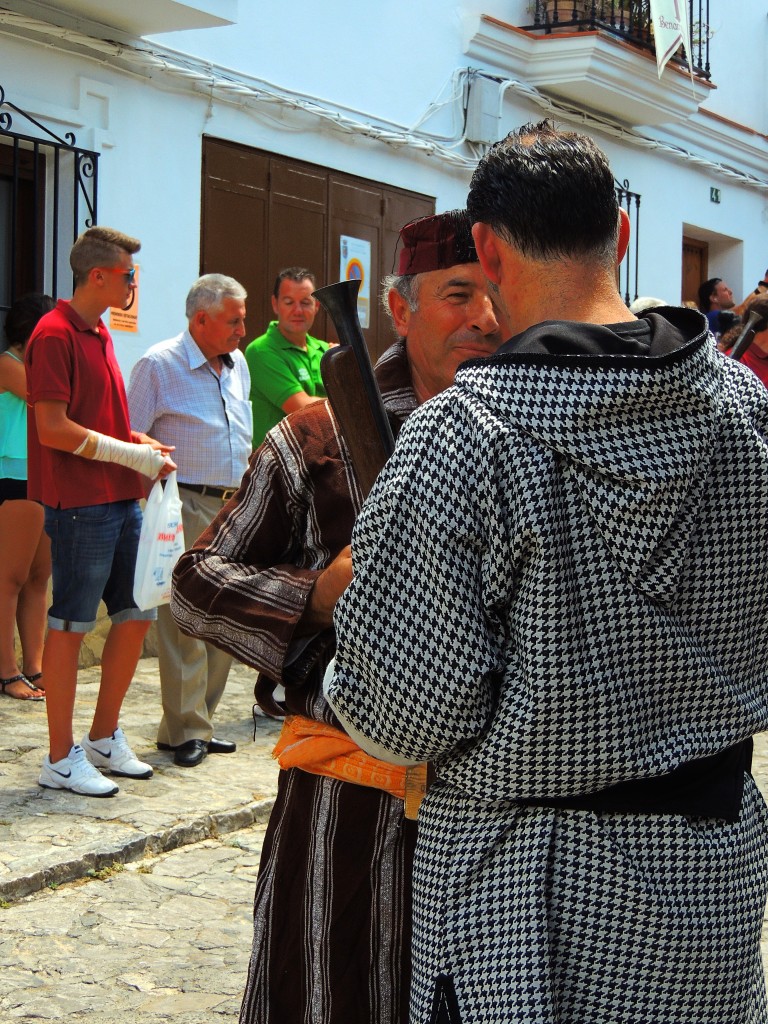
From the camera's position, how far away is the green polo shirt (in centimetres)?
693

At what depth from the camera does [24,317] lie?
696 centimetres

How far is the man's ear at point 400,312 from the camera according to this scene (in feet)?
7.91

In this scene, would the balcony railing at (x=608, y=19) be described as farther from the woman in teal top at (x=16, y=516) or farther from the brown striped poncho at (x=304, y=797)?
the brown striped poncho at (x=304, y=797)

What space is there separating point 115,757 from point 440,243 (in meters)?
3.65

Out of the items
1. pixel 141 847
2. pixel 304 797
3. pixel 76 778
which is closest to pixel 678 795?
pixel 304 797

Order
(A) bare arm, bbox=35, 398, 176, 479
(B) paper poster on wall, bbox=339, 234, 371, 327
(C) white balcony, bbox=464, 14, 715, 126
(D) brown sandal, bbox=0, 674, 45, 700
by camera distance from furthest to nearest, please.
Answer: (C) white balcony, bbox=464, 14, 715, 126
(B) paper poster on wall, bbox=339, 234, 371, 327
(D) brown sandal, bbox=0, 674, 45, 700
(A) bare arm, bbox=35, 398, 176, 479

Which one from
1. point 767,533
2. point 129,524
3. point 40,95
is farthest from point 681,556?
point 40,95

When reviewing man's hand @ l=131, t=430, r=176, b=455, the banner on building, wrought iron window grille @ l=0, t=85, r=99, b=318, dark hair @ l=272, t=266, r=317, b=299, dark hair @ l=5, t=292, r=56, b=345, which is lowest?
man's hand @ l=131, t=430, r=176, b=455

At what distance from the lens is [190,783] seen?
17.8ft

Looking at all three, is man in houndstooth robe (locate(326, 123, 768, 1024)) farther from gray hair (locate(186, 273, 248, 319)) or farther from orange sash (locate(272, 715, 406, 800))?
gray hair (locate(186, 273, 248, 319))

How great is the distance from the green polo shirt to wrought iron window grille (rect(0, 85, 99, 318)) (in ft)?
4.95

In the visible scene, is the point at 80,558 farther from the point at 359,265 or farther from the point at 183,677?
the point at 359,265

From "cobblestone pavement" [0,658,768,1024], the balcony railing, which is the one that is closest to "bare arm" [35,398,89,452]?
"cobblestone pavement" [0,658,768,1024]

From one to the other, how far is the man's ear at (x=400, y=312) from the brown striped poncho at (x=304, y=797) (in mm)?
172
